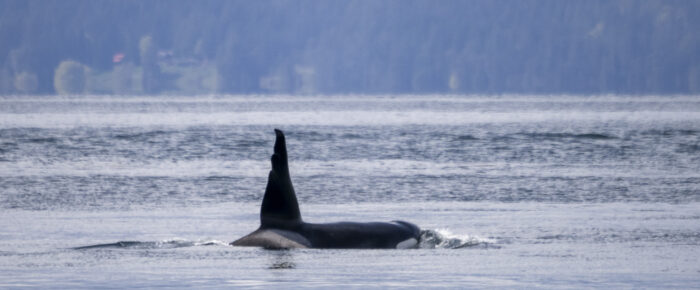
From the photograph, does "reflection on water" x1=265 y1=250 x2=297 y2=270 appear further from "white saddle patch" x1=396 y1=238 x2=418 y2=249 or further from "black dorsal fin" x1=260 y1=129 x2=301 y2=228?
"white saddle patch" x1=396 y1=238 x2=418 y2=249

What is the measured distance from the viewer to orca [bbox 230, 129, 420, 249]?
1809 centimetres

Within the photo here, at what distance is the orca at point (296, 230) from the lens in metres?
18.1

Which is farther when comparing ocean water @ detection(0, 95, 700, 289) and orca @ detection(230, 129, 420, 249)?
orca @ detection(230, 129, 420, 249)

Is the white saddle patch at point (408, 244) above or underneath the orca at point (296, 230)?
underneath

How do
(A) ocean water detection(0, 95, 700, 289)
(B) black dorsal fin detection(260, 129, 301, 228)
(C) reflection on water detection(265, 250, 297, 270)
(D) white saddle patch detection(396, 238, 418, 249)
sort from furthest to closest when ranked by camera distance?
(D) white saddle patch detection(396, 238, 418, 249), (B) black dorsal fin detection(260, 129, 301, 228), (C) reflection on water detection(265, 250, 297, 270), (A) ocean water detection(0, 95, 700, 289)

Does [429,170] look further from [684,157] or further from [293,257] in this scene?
[293,257]

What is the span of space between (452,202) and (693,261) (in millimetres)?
9711

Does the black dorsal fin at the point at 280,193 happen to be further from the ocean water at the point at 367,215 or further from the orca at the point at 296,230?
the ocean water at the point at 367,215

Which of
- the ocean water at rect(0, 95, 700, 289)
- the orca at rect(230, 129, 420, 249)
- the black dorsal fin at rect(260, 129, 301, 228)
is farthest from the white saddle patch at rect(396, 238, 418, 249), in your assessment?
the black dorsal fin at rect(260, 129, 301, 228)

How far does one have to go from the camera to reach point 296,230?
60.4 ft

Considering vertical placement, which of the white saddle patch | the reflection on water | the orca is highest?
the orca

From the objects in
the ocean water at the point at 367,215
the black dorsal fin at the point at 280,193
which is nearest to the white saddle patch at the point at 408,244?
the ocean water at the point at 367,215

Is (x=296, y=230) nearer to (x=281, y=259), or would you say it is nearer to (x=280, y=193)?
(x=280, y=193)

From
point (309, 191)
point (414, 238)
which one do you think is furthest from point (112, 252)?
point (309, 191)
